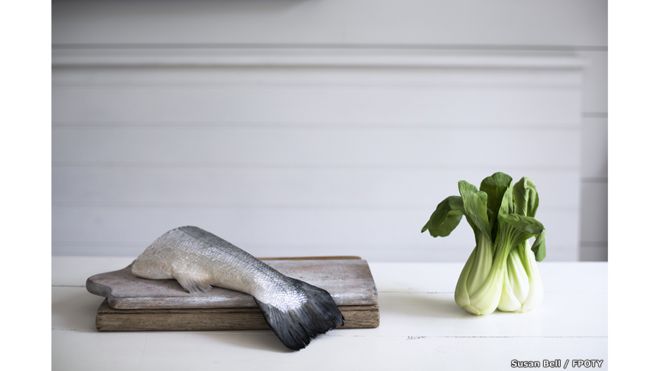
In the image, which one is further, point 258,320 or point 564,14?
point 564,14

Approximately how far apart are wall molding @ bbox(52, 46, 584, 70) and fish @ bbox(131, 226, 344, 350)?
1009 millimetres

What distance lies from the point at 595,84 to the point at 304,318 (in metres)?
1.43

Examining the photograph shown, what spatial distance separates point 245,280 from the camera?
905mm

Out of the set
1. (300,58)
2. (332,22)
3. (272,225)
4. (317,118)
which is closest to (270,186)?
(272,225)

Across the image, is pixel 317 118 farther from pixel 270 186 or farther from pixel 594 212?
pixel 594 212

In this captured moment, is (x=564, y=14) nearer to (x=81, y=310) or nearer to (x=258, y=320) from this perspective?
(x=258, y=320)

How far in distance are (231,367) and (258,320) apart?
0.38 ft

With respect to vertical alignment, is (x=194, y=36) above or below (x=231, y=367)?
above

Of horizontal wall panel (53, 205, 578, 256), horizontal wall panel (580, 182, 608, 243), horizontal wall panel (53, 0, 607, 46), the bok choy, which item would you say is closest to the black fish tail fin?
the bok choy

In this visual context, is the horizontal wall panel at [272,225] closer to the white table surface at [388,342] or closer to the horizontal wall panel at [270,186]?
the horizontal wall panel at [270,186]

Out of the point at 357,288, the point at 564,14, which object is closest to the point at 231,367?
the point at 357,288
